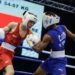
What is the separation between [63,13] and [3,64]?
9.70 feet

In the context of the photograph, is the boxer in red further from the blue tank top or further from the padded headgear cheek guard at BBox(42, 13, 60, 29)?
the blue tank top

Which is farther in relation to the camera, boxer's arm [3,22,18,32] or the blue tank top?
boxer's arm [3,22,18,32]

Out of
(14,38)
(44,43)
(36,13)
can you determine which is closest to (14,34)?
(14,38)

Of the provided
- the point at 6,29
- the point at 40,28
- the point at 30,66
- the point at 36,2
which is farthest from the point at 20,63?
the point at 6,29

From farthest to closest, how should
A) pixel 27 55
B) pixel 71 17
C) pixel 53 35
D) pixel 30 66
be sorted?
pixel 71 17, pixel 30 66, pixel 27 55, pixel 53 35

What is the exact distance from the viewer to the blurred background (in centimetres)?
558

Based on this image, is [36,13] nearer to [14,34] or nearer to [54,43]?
[14,34]

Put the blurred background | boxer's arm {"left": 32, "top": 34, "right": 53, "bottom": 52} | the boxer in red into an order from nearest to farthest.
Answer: boxer's arm {"left": 32, "top": 34, "right": 53, "bottom": 52} < the boxer in red < the blurred background

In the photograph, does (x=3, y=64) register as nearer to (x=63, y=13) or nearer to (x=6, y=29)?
(x=6, y=29)

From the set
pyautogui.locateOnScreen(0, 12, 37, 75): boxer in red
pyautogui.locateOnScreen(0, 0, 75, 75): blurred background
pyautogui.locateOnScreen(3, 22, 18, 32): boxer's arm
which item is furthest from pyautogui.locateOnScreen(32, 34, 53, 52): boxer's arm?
pyautogui.locateOnScreen(0, 0, 75, 75): blurred background

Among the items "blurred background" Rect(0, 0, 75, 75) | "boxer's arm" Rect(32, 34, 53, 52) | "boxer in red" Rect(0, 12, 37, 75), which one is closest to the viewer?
"boxer's arm" Rect(32, 34, 53, 52)

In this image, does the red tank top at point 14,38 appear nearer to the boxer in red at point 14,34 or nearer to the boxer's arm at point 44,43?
the boxer in red at point 14,34

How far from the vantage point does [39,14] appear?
609 cm

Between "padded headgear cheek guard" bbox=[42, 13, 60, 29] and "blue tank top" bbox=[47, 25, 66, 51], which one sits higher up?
"padded headgear cheek guard" bbox=[42, 13, 60, 29]
